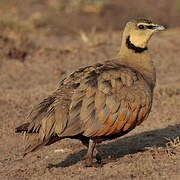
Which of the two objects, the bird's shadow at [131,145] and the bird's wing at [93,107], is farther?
the bird's shadow at [131,145]

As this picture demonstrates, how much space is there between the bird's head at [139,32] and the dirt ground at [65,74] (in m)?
1.46

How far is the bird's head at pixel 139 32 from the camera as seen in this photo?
6497 mm

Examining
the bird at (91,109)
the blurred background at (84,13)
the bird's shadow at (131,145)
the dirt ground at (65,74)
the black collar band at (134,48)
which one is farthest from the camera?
the blurred background at (84,13)

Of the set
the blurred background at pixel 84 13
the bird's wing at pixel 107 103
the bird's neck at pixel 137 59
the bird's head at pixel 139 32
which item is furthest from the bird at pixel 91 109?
the blurred background at pixel 84 13

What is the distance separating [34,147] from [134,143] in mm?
2152

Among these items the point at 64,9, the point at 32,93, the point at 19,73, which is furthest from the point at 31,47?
the point at 64,9

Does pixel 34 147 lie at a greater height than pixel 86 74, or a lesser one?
lesser

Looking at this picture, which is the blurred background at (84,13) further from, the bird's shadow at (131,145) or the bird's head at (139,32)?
the bird's head at (139,32)

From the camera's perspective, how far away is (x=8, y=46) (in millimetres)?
11656

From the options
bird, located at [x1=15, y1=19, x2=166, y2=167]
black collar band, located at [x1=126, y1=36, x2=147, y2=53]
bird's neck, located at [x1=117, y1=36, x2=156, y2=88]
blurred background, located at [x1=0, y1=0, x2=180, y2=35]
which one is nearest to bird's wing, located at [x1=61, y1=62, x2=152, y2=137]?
bird, located at [x1=15, y1=19, x2=166, y2=167]

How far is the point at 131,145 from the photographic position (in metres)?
6.82

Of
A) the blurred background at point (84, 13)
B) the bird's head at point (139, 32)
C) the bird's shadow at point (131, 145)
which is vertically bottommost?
the bird's shadow at point (131, 145)

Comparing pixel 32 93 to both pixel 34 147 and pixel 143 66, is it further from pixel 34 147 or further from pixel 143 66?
pixel 34 147

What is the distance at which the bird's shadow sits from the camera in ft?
20.6
